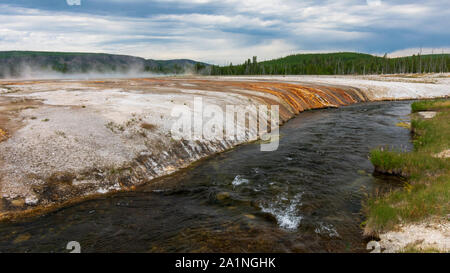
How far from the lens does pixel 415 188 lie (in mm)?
9414

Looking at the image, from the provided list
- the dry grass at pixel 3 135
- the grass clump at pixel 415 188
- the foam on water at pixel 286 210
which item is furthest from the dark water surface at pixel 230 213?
the dry grass at pixel 3 135

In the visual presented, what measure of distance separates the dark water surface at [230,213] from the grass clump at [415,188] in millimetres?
672

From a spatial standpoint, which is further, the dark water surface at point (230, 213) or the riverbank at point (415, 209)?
the dark water surface at point (230, 213)

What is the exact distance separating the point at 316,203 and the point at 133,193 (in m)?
7.29

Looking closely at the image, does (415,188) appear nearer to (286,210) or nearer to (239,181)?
(286,210)

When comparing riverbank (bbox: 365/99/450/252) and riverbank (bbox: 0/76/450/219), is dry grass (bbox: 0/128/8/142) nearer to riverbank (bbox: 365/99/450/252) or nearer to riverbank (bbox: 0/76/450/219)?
riverbank (bbox: 0/76/450/219)

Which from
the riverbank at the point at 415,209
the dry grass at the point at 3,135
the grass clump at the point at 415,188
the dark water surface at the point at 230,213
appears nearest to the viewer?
the riverbank at the point at 415,209

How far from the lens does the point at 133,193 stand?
11.2m

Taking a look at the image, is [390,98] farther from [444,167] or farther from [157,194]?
[157,194]

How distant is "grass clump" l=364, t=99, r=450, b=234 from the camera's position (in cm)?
756

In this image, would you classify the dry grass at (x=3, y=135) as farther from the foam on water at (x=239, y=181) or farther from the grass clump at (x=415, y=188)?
the grass clump at (x=415, y=188)

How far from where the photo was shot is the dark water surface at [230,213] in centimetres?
771

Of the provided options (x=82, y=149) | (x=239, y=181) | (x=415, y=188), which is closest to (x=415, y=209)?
(x=415, y=188)

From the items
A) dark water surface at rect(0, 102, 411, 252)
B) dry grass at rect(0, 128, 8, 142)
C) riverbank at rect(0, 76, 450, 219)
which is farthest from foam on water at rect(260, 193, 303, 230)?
dry grass at rect(0, 128, 8, 142)
